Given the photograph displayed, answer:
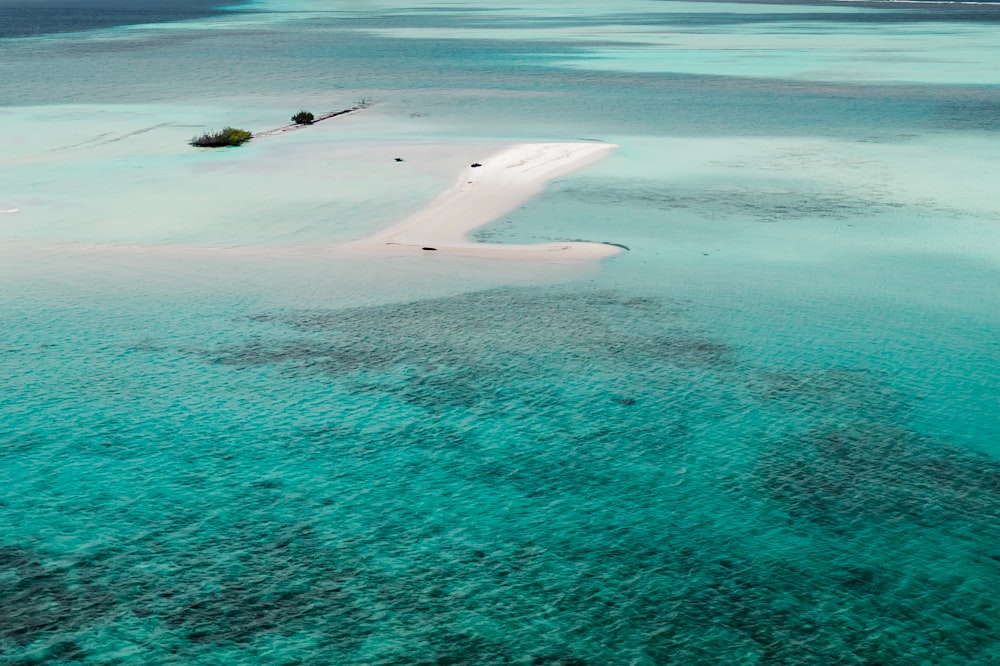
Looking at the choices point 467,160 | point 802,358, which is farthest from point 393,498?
point 467,160

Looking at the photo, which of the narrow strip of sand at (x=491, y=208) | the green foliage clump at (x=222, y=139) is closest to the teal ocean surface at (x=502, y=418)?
the narrow strip of sand at (x=491, y=208)

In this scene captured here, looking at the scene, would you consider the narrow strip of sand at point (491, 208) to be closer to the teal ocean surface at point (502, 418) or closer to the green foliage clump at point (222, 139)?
the teal ocean surface at point (502, 418)

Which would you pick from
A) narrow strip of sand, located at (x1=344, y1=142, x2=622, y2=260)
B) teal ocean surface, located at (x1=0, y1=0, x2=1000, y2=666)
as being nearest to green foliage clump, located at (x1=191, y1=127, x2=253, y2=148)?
teal ocean surface, located at (x1=0, y1=0, x2=1000, y2=666)

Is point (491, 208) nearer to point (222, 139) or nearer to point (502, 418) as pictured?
point (502, 418)

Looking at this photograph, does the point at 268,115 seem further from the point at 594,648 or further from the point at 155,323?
the point at 594,648

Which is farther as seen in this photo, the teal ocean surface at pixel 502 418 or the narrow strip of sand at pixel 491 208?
the narrow strip of sand at pixel 491 208

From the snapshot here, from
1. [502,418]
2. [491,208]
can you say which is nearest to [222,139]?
[491,208]
